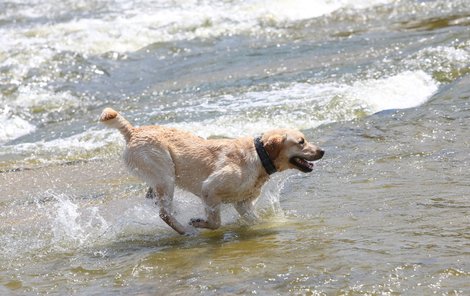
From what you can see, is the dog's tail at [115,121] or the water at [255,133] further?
the dog's tail at [115,121]

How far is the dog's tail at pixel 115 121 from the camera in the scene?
715 centimetres

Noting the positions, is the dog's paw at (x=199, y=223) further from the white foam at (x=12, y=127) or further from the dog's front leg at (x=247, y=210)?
the white foam at (x=12, y=127)

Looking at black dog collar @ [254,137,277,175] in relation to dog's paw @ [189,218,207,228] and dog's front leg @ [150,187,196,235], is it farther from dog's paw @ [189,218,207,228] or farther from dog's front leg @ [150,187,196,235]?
dog's front leg @ [150,187,196,235]

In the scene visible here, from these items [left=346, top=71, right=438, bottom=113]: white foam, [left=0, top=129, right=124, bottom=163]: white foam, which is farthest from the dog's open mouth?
[left=346, top=71, right=438, bottom=113]: white foam

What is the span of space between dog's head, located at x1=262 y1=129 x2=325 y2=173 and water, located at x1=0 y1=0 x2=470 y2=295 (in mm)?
478

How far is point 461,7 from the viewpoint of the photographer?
1992 centimetres

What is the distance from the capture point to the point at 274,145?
7164mm

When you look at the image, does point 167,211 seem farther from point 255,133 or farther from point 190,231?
point 255,133

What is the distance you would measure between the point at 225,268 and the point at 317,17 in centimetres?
1622

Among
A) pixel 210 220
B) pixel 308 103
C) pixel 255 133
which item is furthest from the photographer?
pixel 308 103

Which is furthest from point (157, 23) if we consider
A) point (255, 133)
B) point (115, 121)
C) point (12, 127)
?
point (115, 121)

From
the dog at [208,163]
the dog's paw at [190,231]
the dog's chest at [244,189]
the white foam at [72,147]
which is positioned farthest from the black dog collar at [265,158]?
the white foam at [72,147]

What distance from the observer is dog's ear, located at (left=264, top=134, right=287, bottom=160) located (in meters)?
7.16

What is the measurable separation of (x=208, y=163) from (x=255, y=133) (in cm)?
408
